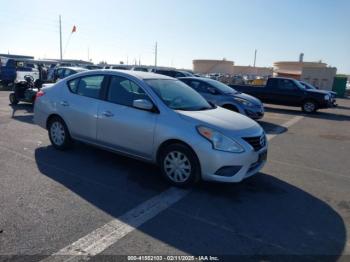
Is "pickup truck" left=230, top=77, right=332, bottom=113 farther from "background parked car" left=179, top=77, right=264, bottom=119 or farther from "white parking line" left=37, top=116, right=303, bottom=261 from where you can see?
"white parking line" left=37, top=116, right=303, bottom=261

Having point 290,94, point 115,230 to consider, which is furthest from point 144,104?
point 290,94

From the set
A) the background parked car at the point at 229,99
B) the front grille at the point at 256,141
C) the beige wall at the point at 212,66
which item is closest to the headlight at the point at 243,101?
the background parked car at the point at 229,99

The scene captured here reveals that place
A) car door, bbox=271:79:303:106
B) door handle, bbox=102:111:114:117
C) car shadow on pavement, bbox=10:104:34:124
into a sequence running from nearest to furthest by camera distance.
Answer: door handle, bbox=102:111:114:117, car shadow on pavement, bbox=10:104:34:124, car door, bbox=271:79:303:106

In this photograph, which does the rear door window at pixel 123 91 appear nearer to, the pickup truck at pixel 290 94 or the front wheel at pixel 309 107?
the pickup truck at pixel 290 94

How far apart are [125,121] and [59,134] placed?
1.90 metres

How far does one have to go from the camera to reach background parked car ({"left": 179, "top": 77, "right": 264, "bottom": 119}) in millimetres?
10625

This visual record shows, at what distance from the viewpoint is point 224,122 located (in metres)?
4.69

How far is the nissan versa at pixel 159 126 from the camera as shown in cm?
443

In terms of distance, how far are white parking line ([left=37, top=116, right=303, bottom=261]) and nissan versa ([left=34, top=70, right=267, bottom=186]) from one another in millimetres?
457

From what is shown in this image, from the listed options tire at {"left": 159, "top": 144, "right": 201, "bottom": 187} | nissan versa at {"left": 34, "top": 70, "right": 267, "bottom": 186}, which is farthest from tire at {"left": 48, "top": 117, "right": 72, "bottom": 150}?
tire at {"left": 159, "top": 144, "right": 201, "bottom": 187}

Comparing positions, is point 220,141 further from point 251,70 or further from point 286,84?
point 251,70

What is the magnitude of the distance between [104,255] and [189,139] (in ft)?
6.52

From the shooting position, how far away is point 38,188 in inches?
176

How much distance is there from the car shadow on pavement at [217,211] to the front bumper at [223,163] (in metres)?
0.30
